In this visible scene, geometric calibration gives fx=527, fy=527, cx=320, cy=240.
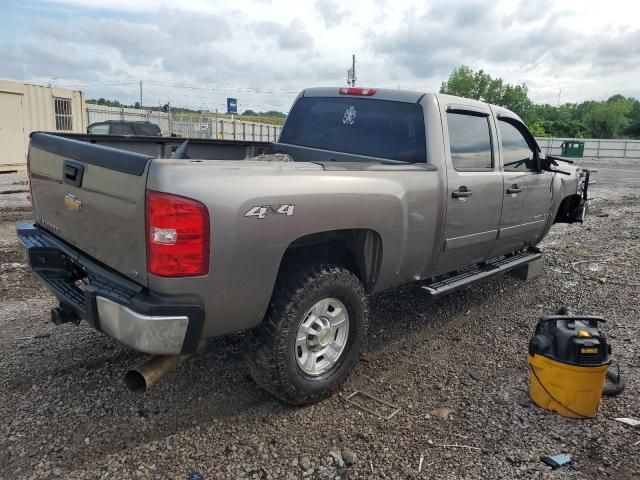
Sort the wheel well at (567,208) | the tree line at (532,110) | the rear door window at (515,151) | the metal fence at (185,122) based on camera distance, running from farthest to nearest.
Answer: the tree line at (532,110) → the metal fence at (185,122) → the wheel well at (567,208) → the rear door window at (515,151)

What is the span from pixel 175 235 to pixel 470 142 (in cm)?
290

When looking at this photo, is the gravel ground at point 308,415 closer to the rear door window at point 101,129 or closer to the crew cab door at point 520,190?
the crew cab door at point 520,190

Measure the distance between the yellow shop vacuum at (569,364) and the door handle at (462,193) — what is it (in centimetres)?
114

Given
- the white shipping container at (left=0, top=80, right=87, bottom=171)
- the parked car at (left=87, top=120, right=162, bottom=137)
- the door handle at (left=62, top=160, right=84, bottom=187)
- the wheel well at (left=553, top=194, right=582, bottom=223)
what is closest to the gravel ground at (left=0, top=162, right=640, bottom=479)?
the door handle at (left=62, top=160, right=84, bottom=187)

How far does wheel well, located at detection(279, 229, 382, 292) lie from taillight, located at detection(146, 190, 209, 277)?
79cm

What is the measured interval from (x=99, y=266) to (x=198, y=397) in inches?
42.7

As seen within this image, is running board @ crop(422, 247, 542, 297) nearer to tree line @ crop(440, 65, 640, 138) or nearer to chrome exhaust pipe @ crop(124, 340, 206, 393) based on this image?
chrome exhaust pipe @ crop(124, 340, 206, 393)

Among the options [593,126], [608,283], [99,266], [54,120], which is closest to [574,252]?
[608,283]

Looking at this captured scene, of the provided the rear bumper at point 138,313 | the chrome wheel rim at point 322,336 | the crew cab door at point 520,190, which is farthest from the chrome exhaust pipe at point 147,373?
the crew cab door at point 520,190

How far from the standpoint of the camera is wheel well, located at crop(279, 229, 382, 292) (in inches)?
130

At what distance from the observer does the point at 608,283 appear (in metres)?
6.27

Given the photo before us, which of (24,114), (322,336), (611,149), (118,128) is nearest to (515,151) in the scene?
(322,336)

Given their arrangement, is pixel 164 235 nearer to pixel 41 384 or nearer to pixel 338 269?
pixel 338 269

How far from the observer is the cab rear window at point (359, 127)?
4172 millimetres
